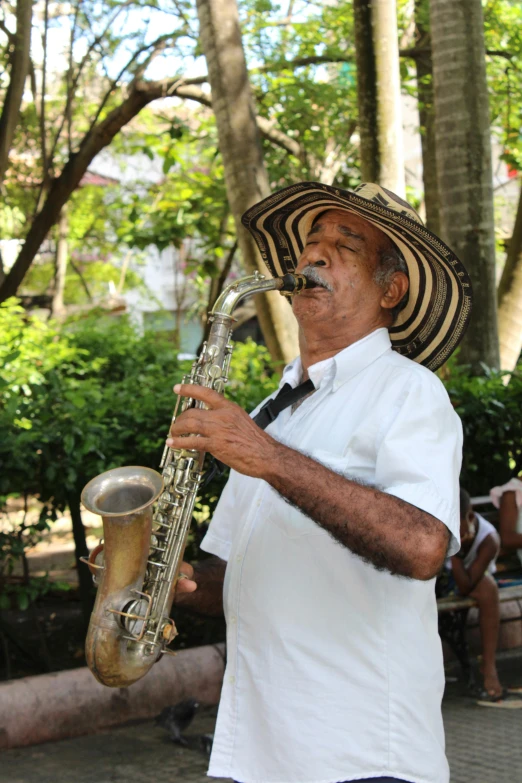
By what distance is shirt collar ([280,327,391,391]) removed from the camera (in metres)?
2.41

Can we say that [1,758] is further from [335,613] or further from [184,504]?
[335,613]

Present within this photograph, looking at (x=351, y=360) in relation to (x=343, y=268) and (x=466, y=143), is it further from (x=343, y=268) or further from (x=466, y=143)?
(x=466, y=143)

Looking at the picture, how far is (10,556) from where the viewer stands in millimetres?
4961

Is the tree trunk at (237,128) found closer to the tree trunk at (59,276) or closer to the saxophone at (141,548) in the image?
the saxophone at (141,548)

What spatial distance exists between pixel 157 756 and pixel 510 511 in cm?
268

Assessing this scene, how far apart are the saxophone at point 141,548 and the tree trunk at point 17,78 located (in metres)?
5.60

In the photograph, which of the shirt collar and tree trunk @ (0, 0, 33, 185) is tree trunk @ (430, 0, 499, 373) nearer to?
tree trunk @ (0, 0, 33, 185)

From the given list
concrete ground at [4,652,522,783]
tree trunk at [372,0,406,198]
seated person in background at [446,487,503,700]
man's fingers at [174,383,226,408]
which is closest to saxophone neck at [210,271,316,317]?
man's fingers at [174,383,226,408]

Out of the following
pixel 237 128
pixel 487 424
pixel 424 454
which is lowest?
pixel 487 424

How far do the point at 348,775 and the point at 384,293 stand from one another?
4.04ft

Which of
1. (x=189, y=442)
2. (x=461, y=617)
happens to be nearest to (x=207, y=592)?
(x=189, y=442)

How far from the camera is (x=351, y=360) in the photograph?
242cm

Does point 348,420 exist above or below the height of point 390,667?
above

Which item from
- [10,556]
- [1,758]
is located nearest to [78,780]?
[1,758]
